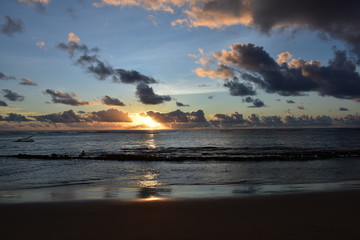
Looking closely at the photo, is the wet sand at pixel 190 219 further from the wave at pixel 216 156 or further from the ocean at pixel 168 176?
the wave at pixel 216 156

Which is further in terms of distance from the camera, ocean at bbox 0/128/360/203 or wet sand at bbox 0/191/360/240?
ocean at bbox 0/128/360/203

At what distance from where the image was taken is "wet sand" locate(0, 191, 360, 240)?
800cm

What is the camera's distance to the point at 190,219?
373 inches

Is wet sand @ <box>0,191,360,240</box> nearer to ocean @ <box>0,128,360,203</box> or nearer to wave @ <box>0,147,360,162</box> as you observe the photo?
ocean @ <box>0,128,360,203</box>

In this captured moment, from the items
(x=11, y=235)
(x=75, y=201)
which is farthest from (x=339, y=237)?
(x=75, y=201)

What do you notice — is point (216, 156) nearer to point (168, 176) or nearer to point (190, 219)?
point (168, 176)

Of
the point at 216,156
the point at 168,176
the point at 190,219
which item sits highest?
the point at 190,219

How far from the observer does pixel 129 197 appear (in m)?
13.8

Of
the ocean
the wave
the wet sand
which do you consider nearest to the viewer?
the wet sand

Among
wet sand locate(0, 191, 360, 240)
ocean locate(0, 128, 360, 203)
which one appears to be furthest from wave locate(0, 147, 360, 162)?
wet sand locate(0, 191, 360, 240)

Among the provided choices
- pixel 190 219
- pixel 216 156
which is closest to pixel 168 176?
pixel 190 219

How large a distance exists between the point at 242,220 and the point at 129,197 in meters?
6.75

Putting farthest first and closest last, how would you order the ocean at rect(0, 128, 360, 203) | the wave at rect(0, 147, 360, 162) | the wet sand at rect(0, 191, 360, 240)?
the wave at rect(0, 147, 360, 162), the ocean at rect(0, 128, 360, 203), the wet sand at rect(0, 191, 360, 240)

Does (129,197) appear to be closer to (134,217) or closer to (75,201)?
(75,201)
